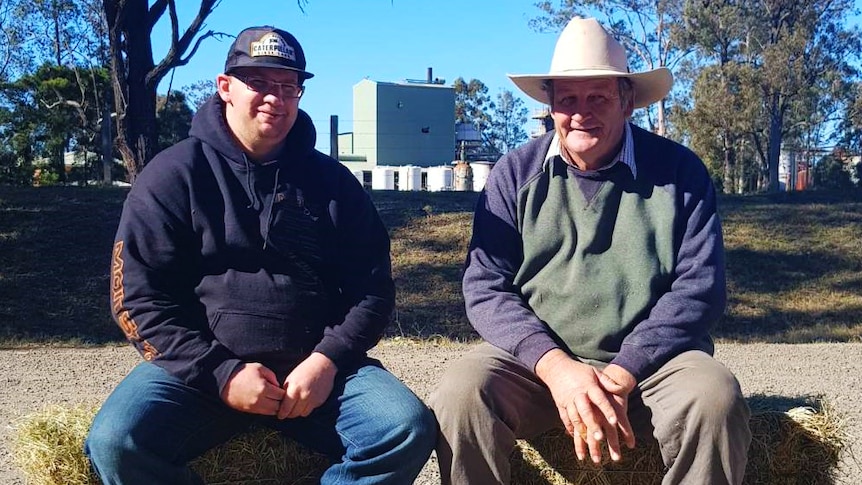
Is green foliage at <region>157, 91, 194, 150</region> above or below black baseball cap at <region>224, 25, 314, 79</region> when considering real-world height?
above

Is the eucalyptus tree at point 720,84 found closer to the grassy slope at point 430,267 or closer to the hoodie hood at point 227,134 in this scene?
the grassy slope at point 430,267

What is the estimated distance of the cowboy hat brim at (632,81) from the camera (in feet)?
10.1

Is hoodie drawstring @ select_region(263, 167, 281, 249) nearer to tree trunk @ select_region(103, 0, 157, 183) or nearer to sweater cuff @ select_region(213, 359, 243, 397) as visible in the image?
sweater cuff @ select_region(213, 359, 243, 397)

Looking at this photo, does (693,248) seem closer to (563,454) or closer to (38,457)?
→ (563,454)

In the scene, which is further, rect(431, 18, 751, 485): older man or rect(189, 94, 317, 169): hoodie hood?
rect(189, 94, 317, 169): hoodie hood

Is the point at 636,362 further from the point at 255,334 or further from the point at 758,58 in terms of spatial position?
the point at 758,58

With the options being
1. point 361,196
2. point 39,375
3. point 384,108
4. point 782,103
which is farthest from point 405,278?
point 384,108

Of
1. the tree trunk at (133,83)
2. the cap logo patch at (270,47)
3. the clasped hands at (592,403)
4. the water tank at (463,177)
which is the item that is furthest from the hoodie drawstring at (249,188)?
the water tank at (463,177)

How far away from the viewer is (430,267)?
1117 cm

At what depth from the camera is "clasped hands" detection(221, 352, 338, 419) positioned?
274 cm

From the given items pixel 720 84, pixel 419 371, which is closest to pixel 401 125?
pixel 720 84

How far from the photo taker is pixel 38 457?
9.43 ft

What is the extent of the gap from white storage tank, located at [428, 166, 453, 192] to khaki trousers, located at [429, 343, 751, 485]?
27388mm

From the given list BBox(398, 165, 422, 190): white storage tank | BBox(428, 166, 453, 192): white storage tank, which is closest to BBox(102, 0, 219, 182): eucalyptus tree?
BBox(428, 166, 453, 192): white storage tank
